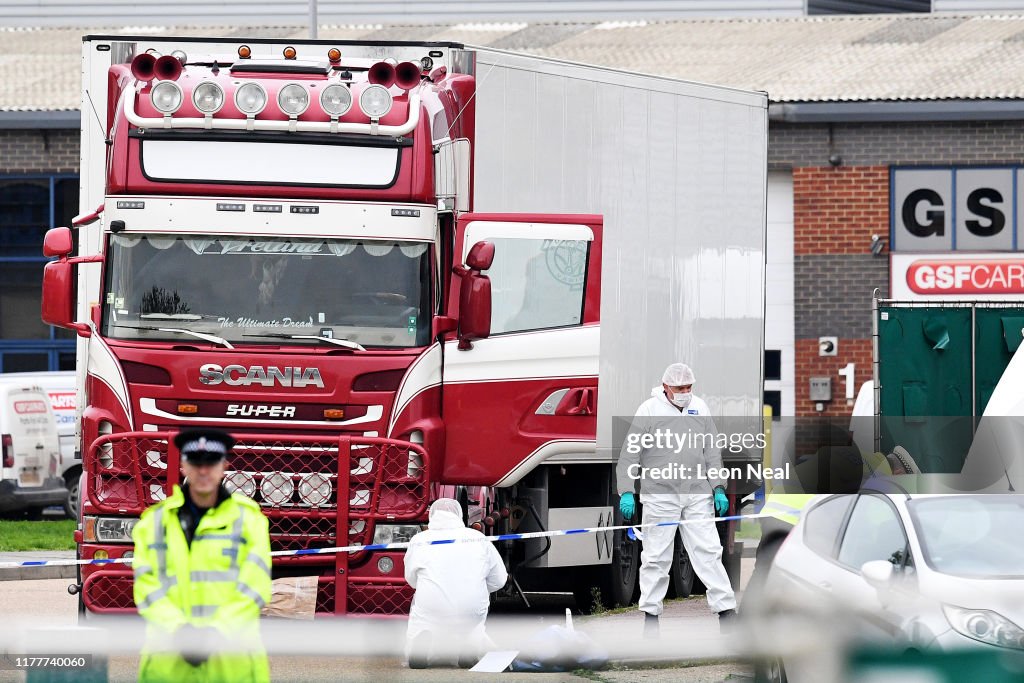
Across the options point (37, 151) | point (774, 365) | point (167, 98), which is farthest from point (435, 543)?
point (37, 151)

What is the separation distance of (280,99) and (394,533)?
9.14ft

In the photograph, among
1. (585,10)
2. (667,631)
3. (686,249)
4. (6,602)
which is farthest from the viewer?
(585,10)

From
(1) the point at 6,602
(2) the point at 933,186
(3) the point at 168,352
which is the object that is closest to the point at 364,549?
(3) the point at 168,352

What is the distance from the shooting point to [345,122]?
11188 millimetres

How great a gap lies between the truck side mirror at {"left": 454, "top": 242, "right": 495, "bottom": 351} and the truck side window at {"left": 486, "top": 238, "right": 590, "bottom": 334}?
0.61 m

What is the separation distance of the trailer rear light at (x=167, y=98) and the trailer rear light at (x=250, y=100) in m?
0.36

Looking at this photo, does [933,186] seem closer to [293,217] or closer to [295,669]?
[293,217]

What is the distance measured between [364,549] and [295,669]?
13.0ft

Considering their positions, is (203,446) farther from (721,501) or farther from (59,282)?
(721,501)

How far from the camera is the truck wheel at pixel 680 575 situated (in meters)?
15.2

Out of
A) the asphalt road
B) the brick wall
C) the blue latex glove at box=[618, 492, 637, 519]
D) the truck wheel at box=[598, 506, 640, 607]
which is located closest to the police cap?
the asphalt road

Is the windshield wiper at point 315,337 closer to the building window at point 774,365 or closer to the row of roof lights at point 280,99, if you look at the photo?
the row of roof lights at point 280,99

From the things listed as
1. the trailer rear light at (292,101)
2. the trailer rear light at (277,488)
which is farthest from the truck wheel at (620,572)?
the trailer rear light at (292,101)

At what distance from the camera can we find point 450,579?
10.0m
